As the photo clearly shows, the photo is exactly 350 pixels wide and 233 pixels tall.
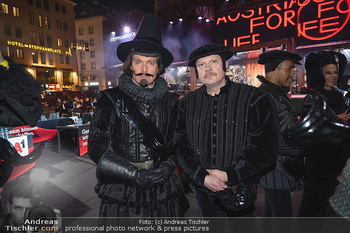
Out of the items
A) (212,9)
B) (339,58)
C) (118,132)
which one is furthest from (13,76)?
(212,9)

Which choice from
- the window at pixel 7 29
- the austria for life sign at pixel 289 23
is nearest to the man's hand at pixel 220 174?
the austria for life sign at pixel 289 23

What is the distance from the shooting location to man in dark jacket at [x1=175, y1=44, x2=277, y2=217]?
70.3 inches

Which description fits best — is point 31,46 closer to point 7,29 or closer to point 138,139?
point 7,29

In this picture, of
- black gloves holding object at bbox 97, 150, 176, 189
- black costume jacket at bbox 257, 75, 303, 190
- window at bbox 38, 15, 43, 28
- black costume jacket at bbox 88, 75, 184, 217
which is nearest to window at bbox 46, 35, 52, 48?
window at bbox 38, 15, 43, 28

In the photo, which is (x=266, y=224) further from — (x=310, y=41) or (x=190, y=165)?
(x=310, y=41)

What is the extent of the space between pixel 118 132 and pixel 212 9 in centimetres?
1492

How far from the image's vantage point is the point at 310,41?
11.5 metres

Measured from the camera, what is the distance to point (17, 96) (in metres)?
1.84

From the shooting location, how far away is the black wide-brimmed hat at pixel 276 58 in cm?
261

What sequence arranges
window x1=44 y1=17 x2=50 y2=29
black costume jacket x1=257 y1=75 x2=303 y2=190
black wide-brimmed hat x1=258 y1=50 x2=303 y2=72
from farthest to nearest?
window x1=44 y1=17 x2=50 y2=29 < black wide-brimmed hat x1=258 y1=50 x2=303 y2=72 < black costume jacket x1=257 y1=75 x2=303 y2=190

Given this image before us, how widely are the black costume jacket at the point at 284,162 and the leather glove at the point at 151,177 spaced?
1.17 m

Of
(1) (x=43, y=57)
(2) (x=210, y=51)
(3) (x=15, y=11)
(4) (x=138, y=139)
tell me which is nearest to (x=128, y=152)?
(4) (x=138, y=139)

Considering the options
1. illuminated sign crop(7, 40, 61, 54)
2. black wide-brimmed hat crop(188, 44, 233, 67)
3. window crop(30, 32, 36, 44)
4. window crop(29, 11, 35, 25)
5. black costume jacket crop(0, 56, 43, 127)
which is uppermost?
window crop(29, 11, 35, 25)

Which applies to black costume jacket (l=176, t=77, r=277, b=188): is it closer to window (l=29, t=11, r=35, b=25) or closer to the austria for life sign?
the austria for life sign
